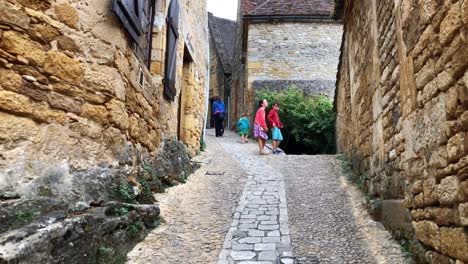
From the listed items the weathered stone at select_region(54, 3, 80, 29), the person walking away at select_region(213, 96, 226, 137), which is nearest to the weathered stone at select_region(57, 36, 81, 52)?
the weathered stone at select_region(54, 3, 80, 29)

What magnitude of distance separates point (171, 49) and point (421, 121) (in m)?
4.12

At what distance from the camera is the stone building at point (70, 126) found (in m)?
2.56

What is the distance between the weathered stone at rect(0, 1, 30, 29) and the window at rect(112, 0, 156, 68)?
37.5 inches

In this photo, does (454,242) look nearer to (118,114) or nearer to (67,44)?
(118,114)

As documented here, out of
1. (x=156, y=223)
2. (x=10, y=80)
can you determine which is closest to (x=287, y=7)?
(x=156, y=223)

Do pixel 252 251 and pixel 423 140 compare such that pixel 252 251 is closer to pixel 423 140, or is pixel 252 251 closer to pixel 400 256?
pixel 400 256

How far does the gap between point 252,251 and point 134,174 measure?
1.66 metres

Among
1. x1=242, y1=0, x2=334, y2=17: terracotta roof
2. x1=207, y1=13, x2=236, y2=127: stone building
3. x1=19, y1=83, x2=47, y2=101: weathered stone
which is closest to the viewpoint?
x1=19, y1=83, x2=47, y2=101: weathered stone

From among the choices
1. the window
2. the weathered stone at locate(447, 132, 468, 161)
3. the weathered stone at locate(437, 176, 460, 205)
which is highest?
the window

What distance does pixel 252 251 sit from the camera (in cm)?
354

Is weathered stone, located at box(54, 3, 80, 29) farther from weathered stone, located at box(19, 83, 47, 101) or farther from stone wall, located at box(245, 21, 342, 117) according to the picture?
stone wall, located at box(245, 21, 342, 117)

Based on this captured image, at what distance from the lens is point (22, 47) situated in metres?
2.75

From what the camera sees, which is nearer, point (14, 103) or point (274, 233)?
point (14, 103)

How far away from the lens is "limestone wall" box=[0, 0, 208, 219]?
2.64 m
